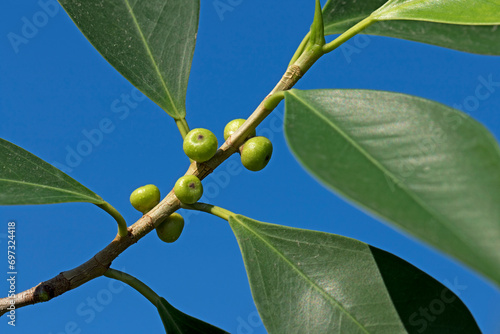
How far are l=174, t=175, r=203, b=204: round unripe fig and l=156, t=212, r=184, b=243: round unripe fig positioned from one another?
0.31 feet

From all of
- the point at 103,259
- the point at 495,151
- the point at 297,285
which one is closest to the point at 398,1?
the point at 495,151

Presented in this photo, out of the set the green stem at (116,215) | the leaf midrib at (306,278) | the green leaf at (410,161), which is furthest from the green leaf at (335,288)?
the green leaf at (410,161)

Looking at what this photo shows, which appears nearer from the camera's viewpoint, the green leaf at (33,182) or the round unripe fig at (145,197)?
the green leaf at (33,182)

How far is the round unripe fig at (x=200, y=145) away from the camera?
118 cm

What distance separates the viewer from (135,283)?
1.30 metres

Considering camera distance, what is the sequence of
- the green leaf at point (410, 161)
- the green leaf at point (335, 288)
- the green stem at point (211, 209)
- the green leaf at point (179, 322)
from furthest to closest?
1. the green leaf at point (179, 322)
2. the green stem at point (211, 209)
3. the green leaf at point (335, 288)
4. the green leaf at point (410, 161)

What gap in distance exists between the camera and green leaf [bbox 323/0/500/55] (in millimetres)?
1144

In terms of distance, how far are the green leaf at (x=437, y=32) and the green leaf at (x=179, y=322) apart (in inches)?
30.2

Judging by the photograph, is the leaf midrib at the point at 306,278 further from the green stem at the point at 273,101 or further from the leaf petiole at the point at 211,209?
the green stem at the point at 273,101

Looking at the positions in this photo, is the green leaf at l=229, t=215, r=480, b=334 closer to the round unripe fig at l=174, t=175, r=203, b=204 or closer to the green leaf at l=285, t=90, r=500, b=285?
the round unripe fig at l=174, t=175, r=203, b=204

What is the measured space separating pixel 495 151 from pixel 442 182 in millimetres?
100

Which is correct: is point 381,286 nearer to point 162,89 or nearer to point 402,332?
point 402,332

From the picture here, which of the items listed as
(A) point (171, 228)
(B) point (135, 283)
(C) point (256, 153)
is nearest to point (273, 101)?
(C) point (256, 153)

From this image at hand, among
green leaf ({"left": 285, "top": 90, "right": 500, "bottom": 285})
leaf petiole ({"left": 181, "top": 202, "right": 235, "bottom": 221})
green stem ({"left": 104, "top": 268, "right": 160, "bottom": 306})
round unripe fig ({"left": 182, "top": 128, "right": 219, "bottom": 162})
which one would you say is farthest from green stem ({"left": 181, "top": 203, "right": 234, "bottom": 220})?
green leaf ({"left": 285, "top": 90, "right": 500, "bottom": 285})
